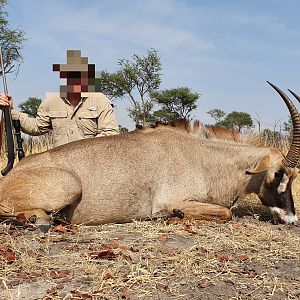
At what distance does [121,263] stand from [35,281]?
2.09ft

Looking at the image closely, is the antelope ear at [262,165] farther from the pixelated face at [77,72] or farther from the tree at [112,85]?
the tree at [112,85]

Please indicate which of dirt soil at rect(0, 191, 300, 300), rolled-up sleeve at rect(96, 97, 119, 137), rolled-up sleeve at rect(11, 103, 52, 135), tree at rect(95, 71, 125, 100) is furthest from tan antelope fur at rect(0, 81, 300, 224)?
tree at rect(95, 71, 125, 100)

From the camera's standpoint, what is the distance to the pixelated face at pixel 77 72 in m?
7.14

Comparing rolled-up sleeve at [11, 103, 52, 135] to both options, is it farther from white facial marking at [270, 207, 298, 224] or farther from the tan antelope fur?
white facial marking at [270, 207, 298, 224]

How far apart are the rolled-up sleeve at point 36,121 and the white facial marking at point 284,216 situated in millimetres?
3196

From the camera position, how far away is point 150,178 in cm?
568

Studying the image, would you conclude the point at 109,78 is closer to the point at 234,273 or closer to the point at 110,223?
the point at 110,223

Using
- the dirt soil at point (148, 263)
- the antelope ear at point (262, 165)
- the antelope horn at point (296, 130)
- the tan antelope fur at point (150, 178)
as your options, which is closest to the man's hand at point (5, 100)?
the tan antelope fur at point (150, 178)

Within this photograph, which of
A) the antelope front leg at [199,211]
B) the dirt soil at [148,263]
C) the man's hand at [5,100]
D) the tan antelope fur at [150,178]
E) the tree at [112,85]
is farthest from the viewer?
the tree at [112,85]

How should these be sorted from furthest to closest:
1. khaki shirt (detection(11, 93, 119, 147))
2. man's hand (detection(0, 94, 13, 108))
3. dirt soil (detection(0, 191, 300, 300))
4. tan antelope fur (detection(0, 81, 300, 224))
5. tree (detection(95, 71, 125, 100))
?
tree (detection(95, 71, 125, 100)), khaki shirt (detection(11, 93, 119, 147)), man's hand (detection(0, 94, 13, 108)), tan antelope fur (detection(0, 81, 300, 224)), dirt soil (detection(0, 191, 300, 300))

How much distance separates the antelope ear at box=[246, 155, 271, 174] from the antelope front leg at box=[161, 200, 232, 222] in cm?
66

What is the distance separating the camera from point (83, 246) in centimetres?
427

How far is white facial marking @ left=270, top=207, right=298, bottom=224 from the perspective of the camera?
5.86 metres

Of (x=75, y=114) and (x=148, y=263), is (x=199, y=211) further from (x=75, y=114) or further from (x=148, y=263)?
(x=75, y=114)
